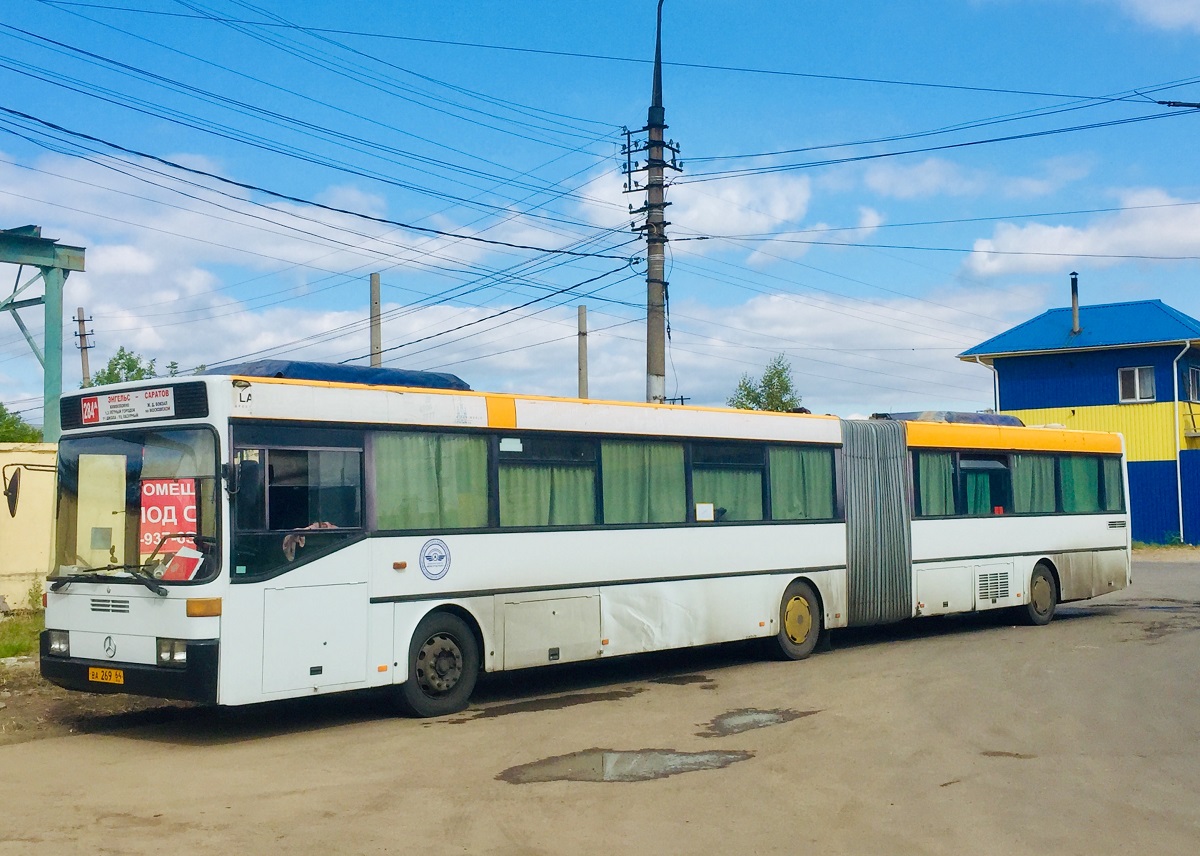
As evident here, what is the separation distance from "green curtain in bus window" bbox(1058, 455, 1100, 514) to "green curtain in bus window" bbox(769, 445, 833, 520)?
5.77 meters

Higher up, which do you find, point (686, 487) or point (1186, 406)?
point (1186, 406)

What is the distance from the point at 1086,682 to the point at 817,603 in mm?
3608

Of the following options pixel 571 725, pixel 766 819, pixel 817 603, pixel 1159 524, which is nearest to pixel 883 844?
pixel 766 819

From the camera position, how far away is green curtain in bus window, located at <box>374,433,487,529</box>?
1114cm

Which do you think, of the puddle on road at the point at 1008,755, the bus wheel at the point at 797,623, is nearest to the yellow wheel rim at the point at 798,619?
the bus wheel at the point at 797,623

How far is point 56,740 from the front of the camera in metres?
10.2

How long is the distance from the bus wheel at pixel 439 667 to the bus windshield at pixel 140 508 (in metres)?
2.15

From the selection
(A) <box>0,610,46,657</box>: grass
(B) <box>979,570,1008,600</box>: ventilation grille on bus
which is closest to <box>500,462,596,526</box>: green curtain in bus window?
(A) <box>0,610,46,657</box>: grass

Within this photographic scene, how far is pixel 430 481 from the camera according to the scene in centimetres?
1153

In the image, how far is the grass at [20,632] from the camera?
1448 centimetres

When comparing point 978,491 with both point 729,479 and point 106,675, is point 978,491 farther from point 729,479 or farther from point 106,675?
point 106,675

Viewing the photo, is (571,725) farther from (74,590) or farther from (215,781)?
(74,590)

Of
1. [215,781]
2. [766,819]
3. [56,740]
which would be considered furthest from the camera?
[56,740]

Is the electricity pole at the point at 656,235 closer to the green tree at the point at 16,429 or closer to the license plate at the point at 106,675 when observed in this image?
the license plate at the point at 106,675
